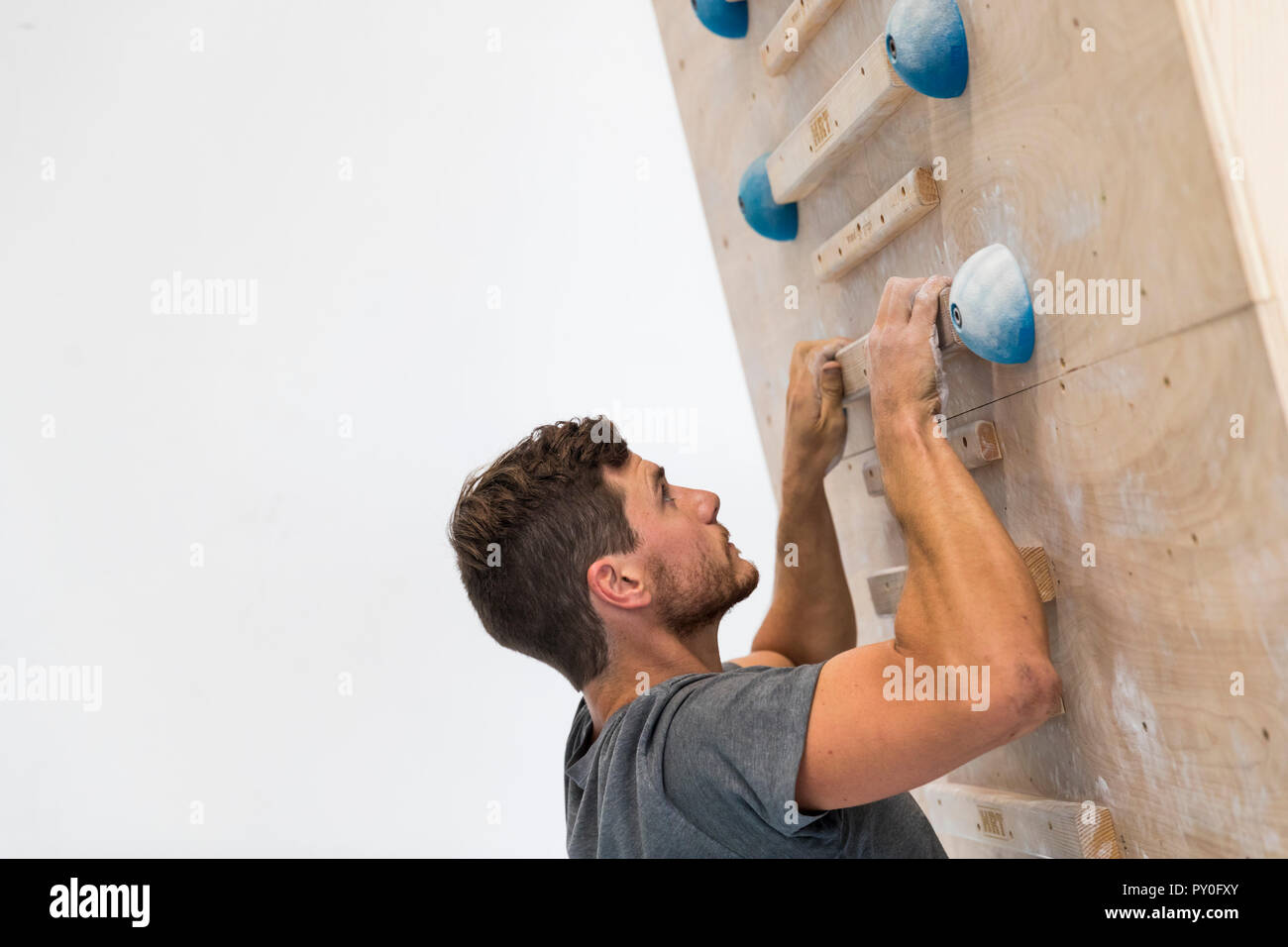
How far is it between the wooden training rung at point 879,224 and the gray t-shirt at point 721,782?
2.05 feet

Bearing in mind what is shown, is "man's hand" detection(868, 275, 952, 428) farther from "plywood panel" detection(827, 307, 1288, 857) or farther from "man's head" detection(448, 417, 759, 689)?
"man's head" detection(448, 417, 759, 689)

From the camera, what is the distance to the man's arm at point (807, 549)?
1854 mm

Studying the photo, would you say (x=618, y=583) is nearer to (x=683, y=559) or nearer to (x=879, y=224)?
(x=683, y=559)

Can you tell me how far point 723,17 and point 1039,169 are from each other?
83 centimetres

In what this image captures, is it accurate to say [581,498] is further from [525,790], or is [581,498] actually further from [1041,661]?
[525,790]

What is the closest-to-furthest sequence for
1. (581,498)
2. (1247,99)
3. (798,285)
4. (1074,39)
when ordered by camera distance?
(1247,99), (1074,39), (581,498), (798,285)

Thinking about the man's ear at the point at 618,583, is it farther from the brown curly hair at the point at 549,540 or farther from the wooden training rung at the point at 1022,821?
the wooden training rung at the point at 1022,821

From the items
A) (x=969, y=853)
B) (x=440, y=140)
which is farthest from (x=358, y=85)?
(x=969, y=853)

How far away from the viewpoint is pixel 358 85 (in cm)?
331

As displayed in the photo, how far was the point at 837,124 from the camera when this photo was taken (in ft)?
5.37

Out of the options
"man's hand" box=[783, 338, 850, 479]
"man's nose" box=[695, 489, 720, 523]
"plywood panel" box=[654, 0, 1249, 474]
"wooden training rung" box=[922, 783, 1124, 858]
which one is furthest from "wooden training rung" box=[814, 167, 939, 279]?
"wooden training rung" box=[922, 783, 1124, 858]

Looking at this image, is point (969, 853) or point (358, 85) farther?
point (358, 85)

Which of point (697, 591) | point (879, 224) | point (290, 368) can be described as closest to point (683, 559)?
point (697, 591)

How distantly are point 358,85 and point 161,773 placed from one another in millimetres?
2015
